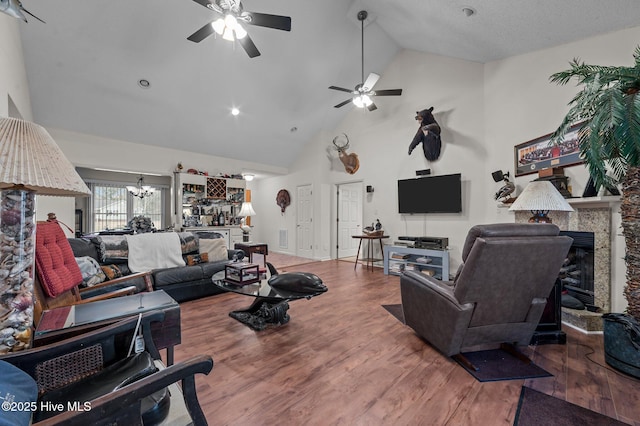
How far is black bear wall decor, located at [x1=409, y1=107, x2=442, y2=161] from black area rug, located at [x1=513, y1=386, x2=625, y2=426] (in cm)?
421

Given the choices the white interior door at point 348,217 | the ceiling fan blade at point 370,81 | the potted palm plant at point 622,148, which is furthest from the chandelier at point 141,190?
the potted palm plant at point 622,148

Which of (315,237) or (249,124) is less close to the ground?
(249,124)

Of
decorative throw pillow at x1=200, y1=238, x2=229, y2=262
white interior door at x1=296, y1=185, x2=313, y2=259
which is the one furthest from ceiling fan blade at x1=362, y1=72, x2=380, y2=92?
decorative throw pillow at x1=200, y1=238, x2=229, y2=262

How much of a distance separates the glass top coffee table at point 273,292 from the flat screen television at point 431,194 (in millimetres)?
3298

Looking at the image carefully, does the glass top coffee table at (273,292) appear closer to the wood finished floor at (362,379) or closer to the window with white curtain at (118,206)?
the wood finished floor at (362,379)

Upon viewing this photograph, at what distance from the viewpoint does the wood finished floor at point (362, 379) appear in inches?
62.0

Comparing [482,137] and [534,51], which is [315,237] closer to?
[482,137]

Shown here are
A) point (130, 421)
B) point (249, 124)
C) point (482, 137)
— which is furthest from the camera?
point (249, 124)

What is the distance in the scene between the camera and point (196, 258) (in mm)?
3934

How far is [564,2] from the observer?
2600mm

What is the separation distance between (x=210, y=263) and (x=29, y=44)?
3.65 metres

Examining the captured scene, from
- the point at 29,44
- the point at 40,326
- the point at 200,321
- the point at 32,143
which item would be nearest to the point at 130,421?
the point at 40,326

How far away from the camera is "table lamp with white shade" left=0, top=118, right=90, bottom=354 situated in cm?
101

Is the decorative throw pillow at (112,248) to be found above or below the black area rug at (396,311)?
A: above
